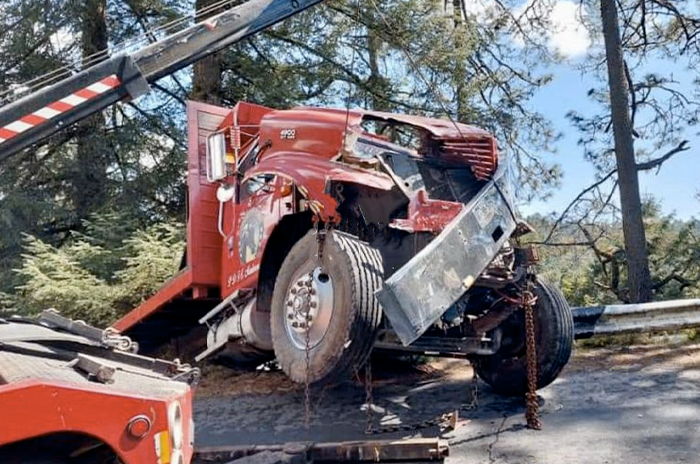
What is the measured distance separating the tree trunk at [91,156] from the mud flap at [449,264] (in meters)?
9.69

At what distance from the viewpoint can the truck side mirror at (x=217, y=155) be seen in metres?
5.94

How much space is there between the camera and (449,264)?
4.27 m

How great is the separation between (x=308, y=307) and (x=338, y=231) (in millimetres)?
536

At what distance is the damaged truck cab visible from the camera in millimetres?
4242

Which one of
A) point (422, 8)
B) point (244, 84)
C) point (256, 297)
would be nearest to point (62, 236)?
point (244, 84)

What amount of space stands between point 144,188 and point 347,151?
858 centimetres

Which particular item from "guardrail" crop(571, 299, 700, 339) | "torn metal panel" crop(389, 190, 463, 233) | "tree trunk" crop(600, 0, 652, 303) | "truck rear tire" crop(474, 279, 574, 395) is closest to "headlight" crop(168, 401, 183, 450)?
"torn metal panel" crop(389, 190, 463, 233)

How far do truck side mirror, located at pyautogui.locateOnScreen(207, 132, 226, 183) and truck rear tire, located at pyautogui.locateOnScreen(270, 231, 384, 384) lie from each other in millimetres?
1564

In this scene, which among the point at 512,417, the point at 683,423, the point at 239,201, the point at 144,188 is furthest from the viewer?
the point at 144,188

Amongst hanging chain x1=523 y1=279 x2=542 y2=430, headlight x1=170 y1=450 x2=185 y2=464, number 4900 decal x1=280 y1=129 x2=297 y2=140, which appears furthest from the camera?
number 4900 decal x1=280 y1=129 x2=297 y2=140

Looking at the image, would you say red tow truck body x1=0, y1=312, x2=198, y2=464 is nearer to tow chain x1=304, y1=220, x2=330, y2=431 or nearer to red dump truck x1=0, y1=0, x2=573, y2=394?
tow chain x1=304, y1=220, x2=330, y2=431

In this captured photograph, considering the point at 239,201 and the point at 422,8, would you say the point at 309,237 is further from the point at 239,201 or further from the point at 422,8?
the point at 422,8

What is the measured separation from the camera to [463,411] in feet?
18.0

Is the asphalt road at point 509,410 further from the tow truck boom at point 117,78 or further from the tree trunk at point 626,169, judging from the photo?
the tree trunk at point 626,169
